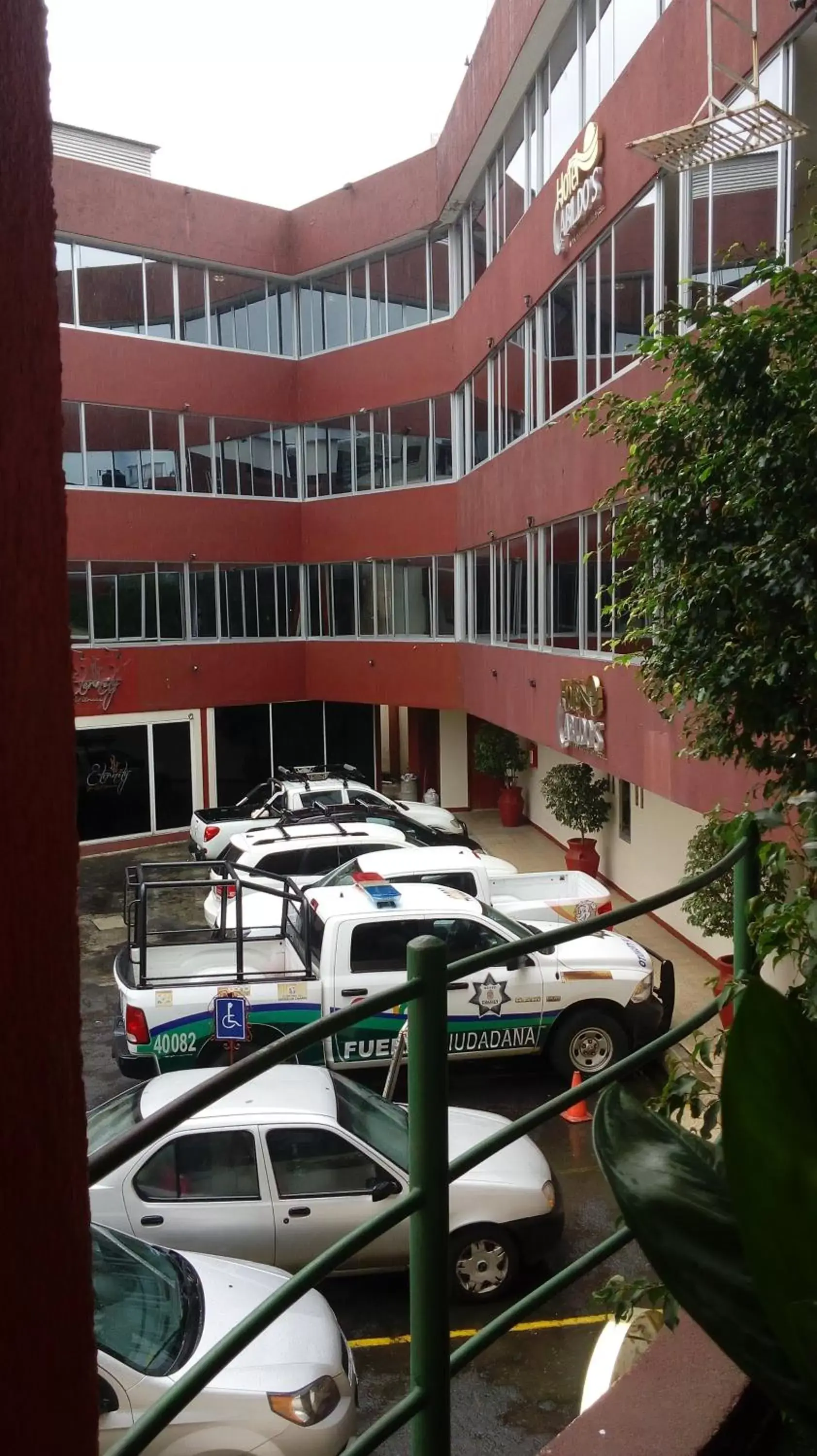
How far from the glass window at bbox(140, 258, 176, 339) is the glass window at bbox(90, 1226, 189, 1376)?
2207 centimetres

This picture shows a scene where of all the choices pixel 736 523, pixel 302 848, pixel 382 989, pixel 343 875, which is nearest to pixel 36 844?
pixel 736 523

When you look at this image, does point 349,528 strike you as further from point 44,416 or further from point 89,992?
point 44,416

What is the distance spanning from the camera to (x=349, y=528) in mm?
26297

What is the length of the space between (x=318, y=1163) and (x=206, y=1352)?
3025mm

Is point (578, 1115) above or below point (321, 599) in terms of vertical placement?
below

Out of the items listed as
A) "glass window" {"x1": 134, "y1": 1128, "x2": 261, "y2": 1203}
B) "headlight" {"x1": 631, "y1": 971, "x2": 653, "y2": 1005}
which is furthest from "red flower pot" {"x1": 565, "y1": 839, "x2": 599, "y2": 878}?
"glass window" {"x1": 134, "y1": 1128, "x2": 261, "y2": 1203}

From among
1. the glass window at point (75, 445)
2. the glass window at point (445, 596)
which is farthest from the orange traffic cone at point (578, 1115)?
the glass window at point (75, 445)

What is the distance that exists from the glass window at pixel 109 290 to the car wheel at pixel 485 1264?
21258 mm

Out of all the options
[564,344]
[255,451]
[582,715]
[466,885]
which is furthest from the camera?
[255,451]

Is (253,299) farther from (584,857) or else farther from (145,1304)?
(145,1304)

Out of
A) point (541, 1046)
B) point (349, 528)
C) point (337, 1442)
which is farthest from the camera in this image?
point (349, 528)

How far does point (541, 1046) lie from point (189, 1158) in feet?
14.2

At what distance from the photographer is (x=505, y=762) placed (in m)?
24.6

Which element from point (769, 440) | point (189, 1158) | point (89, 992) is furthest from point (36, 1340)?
point (89, 992)
